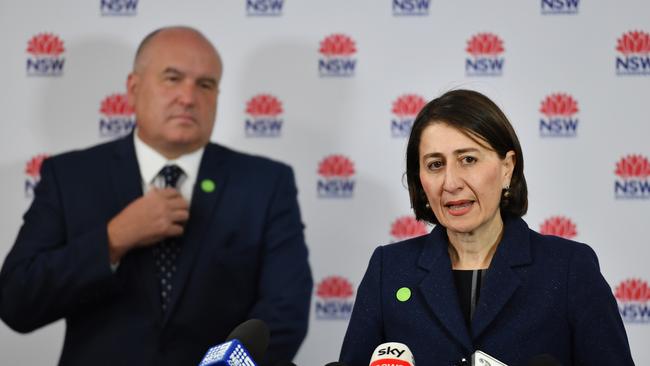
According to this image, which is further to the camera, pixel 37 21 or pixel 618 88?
pixel 37 21

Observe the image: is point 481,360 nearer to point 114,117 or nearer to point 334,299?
point 334,299

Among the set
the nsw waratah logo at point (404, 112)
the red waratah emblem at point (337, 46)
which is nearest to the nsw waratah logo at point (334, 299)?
the nsw waratah logo at point (404, 112)

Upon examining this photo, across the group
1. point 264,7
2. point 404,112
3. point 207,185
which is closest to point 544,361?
point 207,185

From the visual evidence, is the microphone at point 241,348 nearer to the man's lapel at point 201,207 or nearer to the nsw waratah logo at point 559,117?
the man's lapel at point 201,207

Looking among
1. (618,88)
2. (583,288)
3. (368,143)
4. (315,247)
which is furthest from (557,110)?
(583,288)

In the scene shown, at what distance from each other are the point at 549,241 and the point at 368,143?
1.55m

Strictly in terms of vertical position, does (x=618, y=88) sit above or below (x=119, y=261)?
above

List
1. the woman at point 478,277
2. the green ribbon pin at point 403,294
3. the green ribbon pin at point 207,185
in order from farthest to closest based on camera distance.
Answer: the green ribbon pin at point 207,185 < the green ribbon pin at point 403,294 < the woman at point 478,277

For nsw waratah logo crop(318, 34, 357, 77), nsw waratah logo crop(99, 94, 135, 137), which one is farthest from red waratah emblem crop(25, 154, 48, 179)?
nsw waratah logo crop(318, 34, 357, 77)

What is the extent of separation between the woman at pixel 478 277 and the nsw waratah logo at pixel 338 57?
1498mm

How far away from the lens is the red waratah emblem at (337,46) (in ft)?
10.3

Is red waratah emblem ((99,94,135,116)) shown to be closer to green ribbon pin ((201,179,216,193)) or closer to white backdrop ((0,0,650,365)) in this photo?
white backdrop ((0,0,650,365))

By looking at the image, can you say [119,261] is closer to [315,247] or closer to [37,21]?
[315,247]

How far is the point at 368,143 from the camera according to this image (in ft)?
10.2
